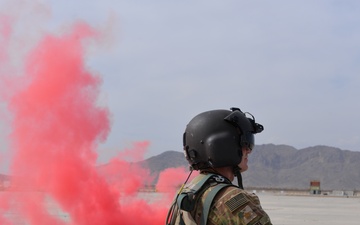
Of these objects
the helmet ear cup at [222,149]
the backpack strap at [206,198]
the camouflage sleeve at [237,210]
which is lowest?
the camouflage sleeve at [237,210]

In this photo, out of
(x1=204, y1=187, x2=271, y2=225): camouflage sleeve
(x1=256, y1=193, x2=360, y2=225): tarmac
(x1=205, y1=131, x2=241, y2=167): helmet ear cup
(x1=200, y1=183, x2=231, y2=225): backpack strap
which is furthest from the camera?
(x1=256, y1=193, x2=360, y2=225): tarmac

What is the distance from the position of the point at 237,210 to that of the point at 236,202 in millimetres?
41

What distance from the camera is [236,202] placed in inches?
112

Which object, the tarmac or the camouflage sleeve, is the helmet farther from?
the tarmac

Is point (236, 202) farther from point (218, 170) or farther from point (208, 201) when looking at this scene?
point (218, 170)

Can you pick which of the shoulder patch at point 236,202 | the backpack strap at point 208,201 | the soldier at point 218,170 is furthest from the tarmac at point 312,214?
the shoulder patch at point 236,202

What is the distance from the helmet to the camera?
3.17 meters

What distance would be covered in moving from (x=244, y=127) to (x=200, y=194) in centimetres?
47

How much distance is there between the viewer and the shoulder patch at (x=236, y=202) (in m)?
2.84

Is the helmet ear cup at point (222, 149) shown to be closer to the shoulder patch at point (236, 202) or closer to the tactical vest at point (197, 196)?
the tactical vest at point (197, 196)

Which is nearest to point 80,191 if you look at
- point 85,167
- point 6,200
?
point 85,167

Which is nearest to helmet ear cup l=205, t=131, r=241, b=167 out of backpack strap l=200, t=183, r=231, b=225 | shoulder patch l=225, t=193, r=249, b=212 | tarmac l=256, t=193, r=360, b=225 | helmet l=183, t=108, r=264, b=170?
helmet l=183, t=108, r=264, b=170

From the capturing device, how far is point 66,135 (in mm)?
18719

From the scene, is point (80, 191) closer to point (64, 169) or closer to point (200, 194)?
point (64, 169)
